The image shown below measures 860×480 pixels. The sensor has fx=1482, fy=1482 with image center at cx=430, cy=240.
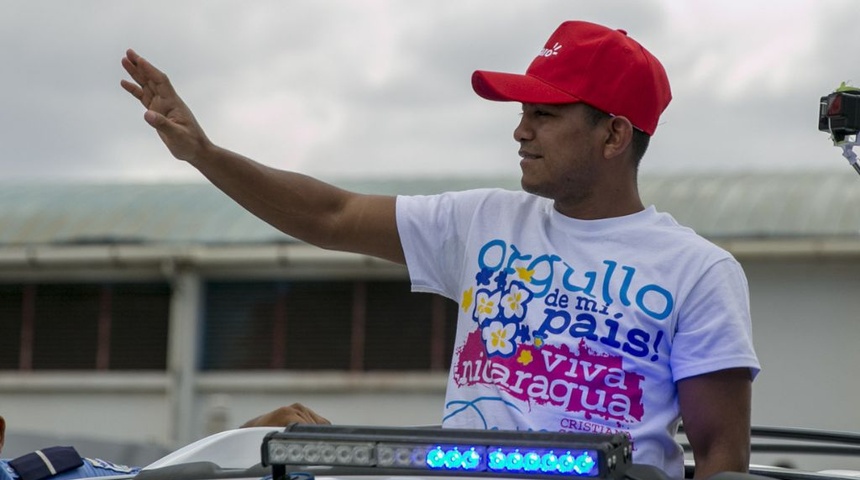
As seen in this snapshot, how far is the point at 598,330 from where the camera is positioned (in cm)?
Result: 290

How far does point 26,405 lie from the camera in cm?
1608

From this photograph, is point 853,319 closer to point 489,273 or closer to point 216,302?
point 216,302

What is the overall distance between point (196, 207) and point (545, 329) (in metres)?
15.9

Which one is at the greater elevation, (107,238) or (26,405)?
(107,238)

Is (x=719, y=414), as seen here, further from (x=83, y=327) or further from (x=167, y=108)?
(x=83, y=327)

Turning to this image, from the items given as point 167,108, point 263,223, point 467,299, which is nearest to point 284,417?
point 467,299

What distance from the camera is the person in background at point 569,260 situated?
289cm

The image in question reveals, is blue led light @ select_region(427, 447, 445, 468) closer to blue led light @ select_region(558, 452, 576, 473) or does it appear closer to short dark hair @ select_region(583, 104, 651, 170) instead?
blue led light @ select_region(558, 452, 576, 473)

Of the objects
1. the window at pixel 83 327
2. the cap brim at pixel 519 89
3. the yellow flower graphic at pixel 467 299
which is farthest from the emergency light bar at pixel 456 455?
the window at pixel 83 327

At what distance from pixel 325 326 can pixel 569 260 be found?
1300cm

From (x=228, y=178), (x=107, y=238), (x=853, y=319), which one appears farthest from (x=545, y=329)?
(x=107, y=238)

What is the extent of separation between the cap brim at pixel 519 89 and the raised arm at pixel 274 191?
36 centimetres

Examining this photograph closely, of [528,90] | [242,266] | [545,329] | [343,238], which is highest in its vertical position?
[242,266]

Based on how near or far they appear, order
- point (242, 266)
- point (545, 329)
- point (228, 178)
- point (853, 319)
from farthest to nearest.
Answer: point (242, 266) < point (853, 319) < point (228, 178) < point (545, 329)
